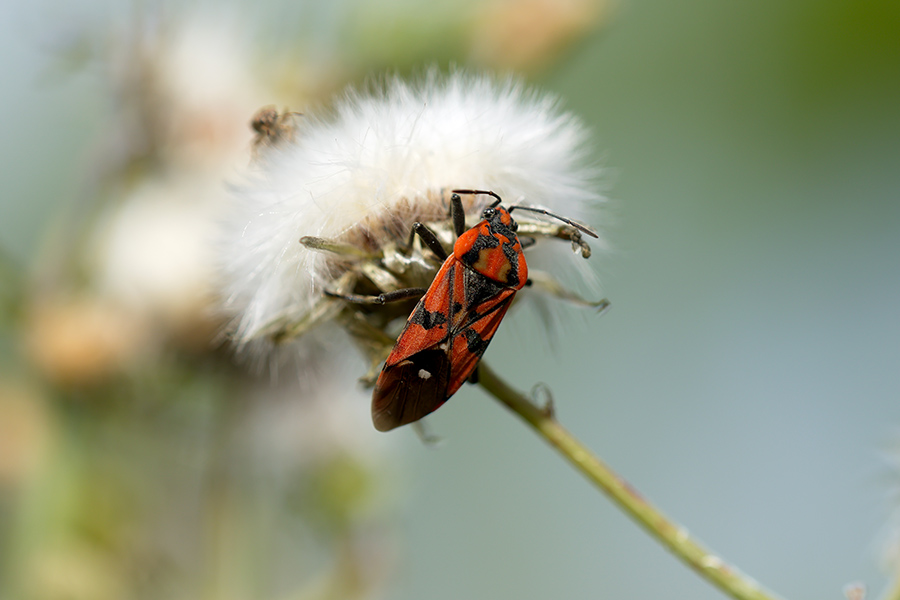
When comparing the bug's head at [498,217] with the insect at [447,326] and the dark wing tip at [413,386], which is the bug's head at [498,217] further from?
the dark wing tip at [413,386]

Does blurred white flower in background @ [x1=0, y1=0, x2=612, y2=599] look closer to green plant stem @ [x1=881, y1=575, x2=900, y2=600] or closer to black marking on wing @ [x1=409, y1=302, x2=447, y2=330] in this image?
black marking on wing @ [x1=409, y1=302, x2=447, y2=330]

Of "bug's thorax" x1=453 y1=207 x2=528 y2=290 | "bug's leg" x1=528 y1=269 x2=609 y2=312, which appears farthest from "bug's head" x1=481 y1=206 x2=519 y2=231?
"bug's leg" x1=528 y1=269 x2=609 y2=312

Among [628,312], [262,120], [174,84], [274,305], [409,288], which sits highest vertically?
[628,312]

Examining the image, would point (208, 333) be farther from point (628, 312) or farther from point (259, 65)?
point (628, 312)

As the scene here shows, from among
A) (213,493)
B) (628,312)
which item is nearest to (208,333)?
(213,493)

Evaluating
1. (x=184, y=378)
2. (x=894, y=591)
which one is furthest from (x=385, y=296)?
(x=184, y=378)

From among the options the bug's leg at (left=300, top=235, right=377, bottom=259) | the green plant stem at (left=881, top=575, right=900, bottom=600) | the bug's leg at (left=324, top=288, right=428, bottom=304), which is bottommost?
the green plant stem at (left=881, top=575, right=900, bottom=600)

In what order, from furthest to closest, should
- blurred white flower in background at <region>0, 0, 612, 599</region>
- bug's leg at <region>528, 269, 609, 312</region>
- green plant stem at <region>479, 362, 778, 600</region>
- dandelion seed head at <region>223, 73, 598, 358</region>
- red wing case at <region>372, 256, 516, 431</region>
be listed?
blurred white flower in background at <region>0, 0, 612, 599</region> → bug's leg at <region>528, 269, 609, 312</region> → dandelion seed head at <region>223, 73, 598, 358</region> → red wing case at <region>372, 256, 516, 431</region> → green plant stem at <region>479, 362, 778, 600</region>
